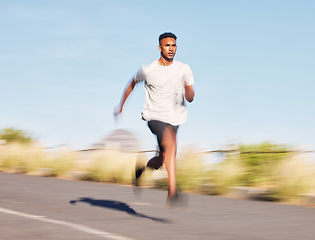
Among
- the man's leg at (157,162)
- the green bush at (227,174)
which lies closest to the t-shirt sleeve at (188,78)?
the man's leg at (157,162)

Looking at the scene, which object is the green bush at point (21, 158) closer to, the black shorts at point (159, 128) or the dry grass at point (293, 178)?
the dry grass at point (293, 178)

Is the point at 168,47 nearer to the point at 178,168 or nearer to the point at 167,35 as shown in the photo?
the point at 167,35

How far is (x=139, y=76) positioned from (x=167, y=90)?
0.45 meters

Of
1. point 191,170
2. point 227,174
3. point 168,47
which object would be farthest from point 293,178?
point 168,47

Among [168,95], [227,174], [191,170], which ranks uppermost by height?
[168,95]

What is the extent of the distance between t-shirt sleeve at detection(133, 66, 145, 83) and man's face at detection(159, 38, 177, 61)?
0.38 metres

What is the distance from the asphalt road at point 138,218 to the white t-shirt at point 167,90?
124 centimetres

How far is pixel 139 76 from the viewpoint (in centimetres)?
665

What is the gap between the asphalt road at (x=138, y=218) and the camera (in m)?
5.58

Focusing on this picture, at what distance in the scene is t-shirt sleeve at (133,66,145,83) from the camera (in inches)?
259

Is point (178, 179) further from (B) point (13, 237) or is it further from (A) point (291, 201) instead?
(B) point (13, 237)

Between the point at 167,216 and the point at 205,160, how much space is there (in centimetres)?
578

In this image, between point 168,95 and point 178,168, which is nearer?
point 168,95

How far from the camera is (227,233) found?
5.89 metres
